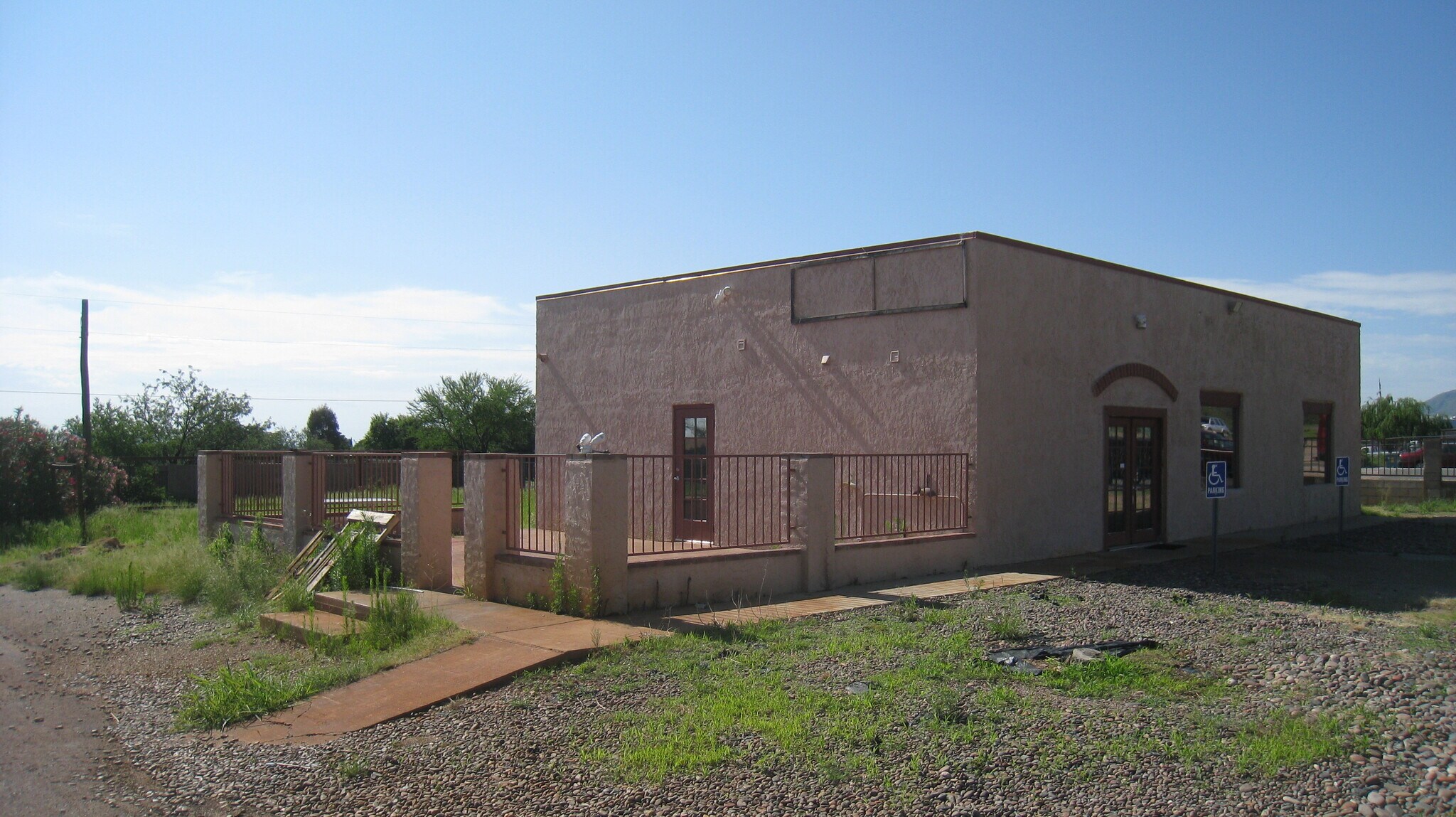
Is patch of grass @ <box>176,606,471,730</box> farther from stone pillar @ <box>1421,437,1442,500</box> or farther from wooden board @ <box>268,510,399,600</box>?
stone pillar @ <box>1421,437,1442,500</box>

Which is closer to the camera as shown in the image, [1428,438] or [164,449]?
[1428,438]

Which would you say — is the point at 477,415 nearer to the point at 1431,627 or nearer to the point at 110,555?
the point at 110,555

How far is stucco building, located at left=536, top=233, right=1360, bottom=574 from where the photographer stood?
13258mm

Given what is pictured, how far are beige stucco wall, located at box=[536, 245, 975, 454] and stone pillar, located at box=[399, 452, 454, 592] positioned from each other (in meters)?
5.46

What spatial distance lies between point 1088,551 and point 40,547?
18847 mm

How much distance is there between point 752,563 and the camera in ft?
34.7

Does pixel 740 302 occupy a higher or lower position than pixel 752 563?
higher

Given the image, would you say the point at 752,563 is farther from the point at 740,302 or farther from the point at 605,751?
the point at 740,302

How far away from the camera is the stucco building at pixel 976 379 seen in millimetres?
13258

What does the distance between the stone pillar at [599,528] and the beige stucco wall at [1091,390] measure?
5.47m

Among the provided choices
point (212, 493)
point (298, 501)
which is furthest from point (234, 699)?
point (212, 493)

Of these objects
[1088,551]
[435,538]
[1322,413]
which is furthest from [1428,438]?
[435,538]

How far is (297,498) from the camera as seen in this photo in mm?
13961

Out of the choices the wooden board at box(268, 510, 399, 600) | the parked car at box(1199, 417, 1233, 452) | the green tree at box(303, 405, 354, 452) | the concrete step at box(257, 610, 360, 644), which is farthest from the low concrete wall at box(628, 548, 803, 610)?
the green tree at box(303, 405, 354, 452)
